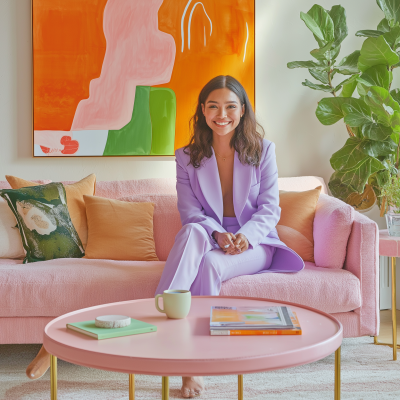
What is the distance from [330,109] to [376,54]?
39 cm

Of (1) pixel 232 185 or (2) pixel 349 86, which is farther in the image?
(2) pixel 349 86

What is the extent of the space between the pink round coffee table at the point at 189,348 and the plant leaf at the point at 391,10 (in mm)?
2365

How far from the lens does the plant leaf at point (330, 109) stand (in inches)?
119

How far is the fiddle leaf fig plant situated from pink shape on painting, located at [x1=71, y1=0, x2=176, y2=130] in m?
0.85

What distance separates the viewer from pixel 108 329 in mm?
1208

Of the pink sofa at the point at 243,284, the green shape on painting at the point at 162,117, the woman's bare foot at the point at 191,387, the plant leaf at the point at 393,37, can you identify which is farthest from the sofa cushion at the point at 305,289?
the plant leaf at the point at 393,37

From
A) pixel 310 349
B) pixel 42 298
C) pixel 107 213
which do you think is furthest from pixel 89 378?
pixel 310 349

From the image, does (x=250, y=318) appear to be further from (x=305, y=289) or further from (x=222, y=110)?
(x=222, y=110)

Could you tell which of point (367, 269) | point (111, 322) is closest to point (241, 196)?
point (367, 269)

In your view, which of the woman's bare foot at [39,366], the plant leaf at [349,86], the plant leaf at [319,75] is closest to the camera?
the woman's bare foot at [39,366]

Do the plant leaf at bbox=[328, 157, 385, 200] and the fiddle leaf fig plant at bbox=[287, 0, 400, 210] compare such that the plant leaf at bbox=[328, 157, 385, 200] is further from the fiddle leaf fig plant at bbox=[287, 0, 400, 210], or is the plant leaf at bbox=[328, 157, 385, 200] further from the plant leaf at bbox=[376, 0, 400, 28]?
the plant leaf at bbox=[376, 0, 400, 28]

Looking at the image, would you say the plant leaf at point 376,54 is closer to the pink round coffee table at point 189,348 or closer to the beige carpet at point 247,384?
the beige carpet at point 247,384

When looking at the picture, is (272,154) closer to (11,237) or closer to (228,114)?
(228,114)

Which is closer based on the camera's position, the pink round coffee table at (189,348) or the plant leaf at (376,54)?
the pink round coffee table at (189,348)
